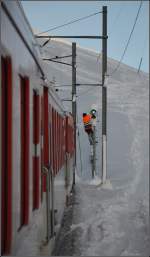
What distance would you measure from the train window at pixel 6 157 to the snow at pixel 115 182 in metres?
3.07

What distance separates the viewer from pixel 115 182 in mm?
20750

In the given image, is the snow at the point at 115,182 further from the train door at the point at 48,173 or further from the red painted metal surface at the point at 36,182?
the red painted metal surface at the point at 36,182

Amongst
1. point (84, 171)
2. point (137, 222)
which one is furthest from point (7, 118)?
point (84, 171)

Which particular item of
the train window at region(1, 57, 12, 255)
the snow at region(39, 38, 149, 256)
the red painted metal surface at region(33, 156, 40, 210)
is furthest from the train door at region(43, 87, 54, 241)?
the train window at region(1, 57, 12, 255)

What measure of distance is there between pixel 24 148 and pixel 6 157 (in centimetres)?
70

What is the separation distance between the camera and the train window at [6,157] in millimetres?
2572

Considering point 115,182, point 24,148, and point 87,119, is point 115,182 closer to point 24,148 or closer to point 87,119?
point 87,119

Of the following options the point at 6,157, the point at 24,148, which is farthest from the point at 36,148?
the point at 6,157

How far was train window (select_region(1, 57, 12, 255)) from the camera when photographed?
101 inches

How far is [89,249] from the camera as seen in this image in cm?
796

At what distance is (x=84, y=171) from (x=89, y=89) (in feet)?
94.5

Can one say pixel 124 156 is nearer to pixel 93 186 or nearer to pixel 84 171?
pixel 84 171

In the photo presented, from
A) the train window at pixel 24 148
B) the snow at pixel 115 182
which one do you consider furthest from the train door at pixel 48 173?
the train window at pixel 24 148

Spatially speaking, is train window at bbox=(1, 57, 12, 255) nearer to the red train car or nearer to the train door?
the red train car
